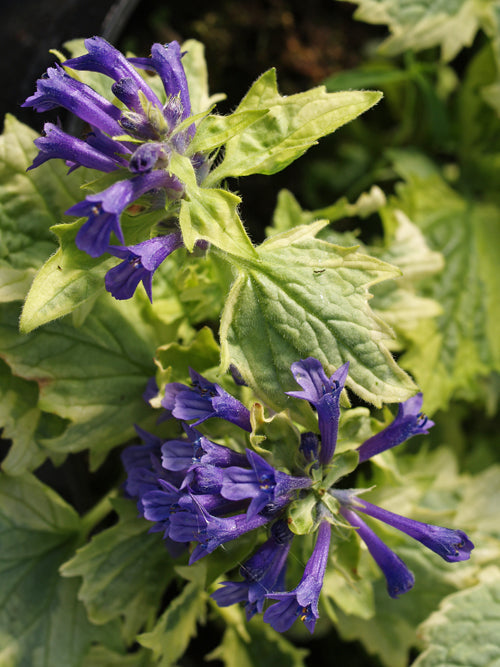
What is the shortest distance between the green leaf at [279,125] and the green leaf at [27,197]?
0.96 ft

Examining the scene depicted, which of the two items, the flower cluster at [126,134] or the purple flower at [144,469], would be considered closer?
the flower cluster at [126,134]

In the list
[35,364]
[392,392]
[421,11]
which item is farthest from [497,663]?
[421,11]

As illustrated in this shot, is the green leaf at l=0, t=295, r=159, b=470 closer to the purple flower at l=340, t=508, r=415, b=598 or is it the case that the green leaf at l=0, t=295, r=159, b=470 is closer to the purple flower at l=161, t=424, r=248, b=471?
the purple flower at l=161, t=424, r=248, b=471

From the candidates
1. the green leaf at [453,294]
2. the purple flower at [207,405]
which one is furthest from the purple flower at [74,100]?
the green leaf at [453,294]

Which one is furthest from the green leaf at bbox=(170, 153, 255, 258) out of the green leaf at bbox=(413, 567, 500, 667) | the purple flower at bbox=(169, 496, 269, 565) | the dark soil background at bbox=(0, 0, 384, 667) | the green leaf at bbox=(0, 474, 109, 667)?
the green leaf at bbox=(413, 567, 500, 667)

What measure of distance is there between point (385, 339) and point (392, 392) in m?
0.08

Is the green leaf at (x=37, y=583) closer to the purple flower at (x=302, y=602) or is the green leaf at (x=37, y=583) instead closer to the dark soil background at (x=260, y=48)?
the dark soil background at (x=260, y=48)

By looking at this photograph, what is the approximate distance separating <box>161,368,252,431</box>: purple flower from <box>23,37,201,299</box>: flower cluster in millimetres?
173

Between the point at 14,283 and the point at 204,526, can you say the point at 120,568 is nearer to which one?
the point at 204,526

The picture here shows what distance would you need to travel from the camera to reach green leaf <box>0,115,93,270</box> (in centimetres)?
105

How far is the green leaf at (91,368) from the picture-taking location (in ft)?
3.52

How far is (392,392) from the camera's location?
2.94 feet

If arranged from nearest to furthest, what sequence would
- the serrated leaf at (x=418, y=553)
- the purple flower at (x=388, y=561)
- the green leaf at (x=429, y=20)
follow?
the purple flower at (x=388, y=561), the serrated leaf at (x=418, y=553), the green leaf at (x=429, y=20)

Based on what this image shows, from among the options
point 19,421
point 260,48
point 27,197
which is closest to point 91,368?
point 19,421
